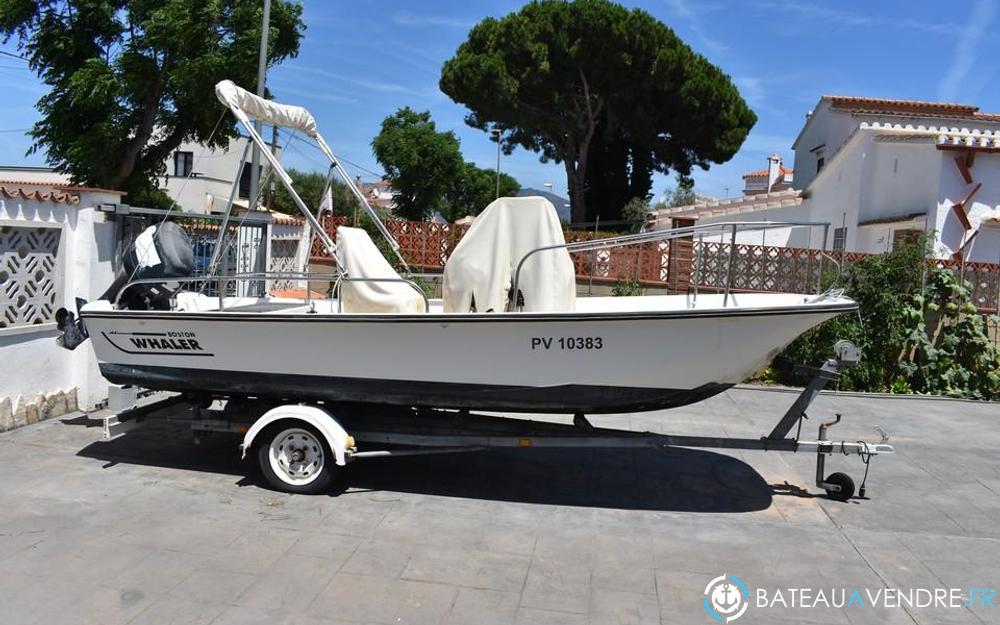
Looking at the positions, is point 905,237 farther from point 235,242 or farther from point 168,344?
point 168,344

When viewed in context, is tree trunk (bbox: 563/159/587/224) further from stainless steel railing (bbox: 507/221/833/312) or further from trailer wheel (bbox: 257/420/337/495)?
trailer wheel (bbox: 257/420/337/495)

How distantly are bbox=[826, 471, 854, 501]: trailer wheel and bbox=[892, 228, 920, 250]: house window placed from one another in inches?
267

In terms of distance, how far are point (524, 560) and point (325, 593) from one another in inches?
50.1

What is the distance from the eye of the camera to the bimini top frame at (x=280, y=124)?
6.45 meters

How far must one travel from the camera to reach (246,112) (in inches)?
267

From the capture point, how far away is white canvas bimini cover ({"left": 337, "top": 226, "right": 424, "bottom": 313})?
20.5ft

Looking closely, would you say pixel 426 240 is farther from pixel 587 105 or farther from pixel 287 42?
pixel 587 105

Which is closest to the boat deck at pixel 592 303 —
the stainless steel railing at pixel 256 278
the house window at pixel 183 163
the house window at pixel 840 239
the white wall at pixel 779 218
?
the stainless steel railing at pixel 256 278

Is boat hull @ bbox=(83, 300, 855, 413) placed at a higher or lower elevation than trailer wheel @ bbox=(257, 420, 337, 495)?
higher

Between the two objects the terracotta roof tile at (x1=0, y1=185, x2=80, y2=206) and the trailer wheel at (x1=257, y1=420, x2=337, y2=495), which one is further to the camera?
the terracotta roof tile at (x1=0, y1=185, x2=80, y2=206)

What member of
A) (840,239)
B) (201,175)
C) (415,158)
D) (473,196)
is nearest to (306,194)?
(201,175)

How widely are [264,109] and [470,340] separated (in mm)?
3032

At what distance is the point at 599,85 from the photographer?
2823cm

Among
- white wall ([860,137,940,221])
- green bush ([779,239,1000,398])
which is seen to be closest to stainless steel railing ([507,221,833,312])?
green bush ([779,239,1000,398])
